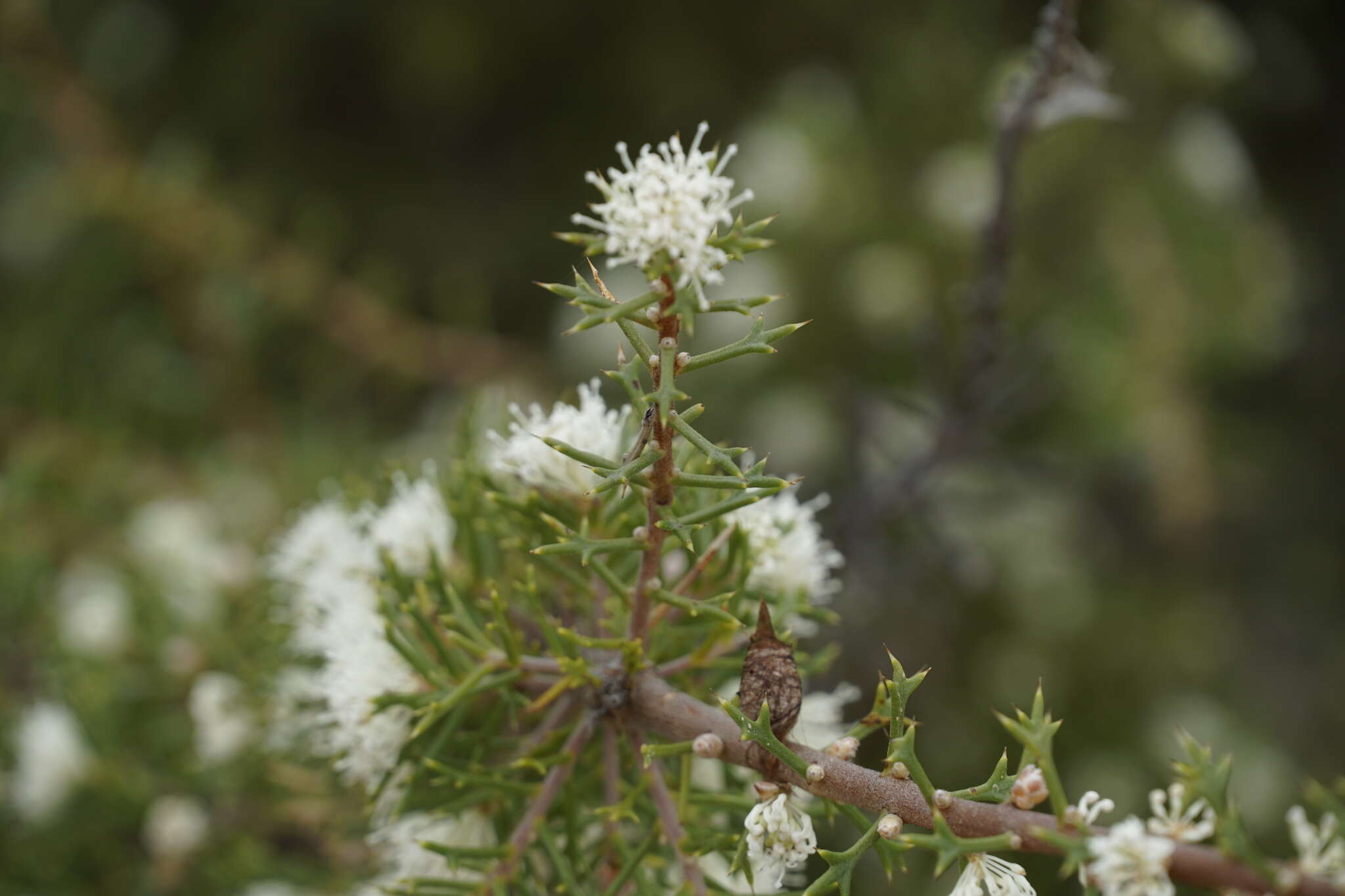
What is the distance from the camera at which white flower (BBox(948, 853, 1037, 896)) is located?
18.7 inches

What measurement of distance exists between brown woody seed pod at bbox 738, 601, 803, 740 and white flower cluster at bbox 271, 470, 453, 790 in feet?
0.78

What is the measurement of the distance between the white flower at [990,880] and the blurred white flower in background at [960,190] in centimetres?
116

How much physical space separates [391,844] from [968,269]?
1263 millimetres

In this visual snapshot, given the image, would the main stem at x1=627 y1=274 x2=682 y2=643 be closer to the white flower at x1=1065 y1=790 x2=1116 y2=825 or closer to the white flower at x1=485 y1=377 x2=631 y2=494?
the white flower at x1=485 y1=377 x2=631 y2=494

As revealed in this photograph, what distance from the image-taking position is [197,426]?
1.77 metres

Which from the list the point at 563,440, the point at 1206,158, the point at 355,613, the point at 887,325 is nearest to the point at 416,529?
the point at 355,613

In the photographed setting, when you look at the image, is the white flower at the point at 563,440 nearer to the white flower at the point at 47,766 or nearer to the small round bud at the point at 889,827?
the small round bud at the point at 889,827

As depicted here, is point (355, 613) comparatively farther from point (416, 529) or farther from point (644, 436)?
point (644, 436)

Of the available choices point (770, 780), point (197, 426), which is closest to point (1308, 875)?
point (770, 780)

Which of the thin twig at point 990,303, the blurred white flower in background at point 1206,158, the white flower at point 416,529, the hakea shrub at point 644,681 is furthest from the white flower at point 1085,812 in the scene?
the blurred white flower in background at point 1206,158

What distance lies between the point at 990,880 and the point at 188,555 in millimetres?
1117

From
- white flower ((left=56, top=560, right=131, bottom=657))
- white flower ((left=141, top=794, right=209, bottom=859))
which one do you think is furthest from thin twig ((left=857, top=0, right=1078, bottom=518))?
white flower ((left=56, top=560, right=131, bottom=657))

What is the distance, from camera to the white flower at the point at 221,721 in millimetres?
983

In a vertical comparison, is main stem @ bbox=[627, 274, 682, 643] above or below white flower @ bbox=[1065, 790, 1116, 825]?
above
